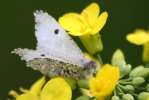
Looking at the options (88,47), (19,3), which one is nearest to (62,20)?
(88,47)

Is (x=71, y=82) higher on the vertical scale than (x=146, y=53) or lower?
lower

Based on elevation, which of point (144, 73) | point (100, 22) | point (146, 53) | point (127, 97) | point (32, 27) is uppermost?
point (32, 27)

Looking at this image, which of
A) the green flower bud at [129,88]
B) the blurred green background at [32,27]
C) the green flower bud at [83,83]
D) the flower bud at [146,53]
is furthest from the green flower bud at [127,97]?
the blurred green background at [32,27]

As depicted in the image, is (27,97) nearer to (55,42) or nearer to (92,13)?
(55,42)

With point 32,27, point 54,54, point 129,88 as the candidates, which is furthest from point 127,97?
point 32,27

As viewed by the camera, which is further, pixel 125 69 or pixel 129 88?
pixel 125 69

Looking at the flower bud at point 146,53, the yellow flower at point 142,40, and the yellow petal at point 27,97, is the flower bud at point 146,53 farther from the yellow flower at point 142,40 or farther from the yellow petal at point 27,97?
the yellow petal at point 27,97

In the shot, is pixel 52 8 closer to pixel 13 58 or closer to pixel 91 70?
pixel 13 58

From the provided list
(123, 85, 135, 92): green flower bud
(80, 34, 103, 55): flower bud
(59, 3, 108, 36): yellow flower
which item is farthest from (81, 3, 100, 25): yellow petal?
(123, 85, 135, 92): green flower bud
